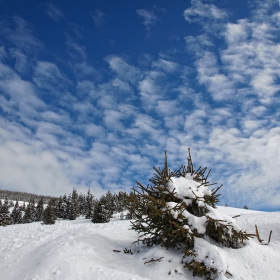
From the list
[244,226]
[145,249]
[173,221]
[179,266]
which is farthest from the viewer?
[244,226]

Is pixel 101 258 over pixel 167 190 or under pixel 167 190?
under

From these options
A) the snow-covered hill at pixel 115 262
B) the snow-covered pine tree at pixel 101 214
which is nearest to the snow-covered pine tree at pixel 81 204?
the snow-covered pine tree at pixel 101 214

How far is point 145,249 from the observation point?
995cm

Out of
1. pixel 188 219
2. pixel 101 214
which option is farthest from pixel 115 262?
pixel 101 214

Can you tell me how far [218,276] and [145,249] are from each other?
3.20 m

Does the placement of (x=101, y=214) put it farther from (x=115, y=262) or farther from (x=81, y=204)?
(x=81, y=204)

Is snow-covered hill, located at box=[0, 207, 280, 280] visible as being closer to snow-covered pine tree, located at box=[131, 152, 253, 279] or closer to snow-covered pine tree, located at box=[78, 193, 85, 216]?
snow-covered pine tree, located at box=[131, 152, 253, 279]

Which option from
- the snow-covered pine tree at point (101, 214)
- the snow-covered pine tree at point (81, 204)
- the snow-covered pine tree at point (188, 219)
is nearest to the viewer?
the snow-covered pine tree at point (188, 219)

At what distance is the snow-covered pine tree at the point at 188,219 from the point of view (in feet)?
28.2

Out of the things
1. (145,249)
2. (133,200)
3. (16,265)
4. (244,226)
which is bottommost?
(16,265)

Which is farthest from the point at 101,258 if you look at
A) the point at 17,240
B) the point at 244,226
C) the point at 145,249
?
the point at 17,240

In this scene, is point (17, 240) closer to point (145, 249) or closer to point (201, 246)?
point (145, 249)

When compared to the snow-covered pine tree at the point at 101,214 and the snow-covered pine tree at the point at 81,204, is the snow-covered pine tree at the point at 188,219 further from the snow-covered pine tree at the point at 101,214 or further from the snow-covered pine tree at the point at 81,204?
the snow-covered pine tree at the point at 81,204

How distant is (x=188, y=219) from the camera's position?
370 inches
